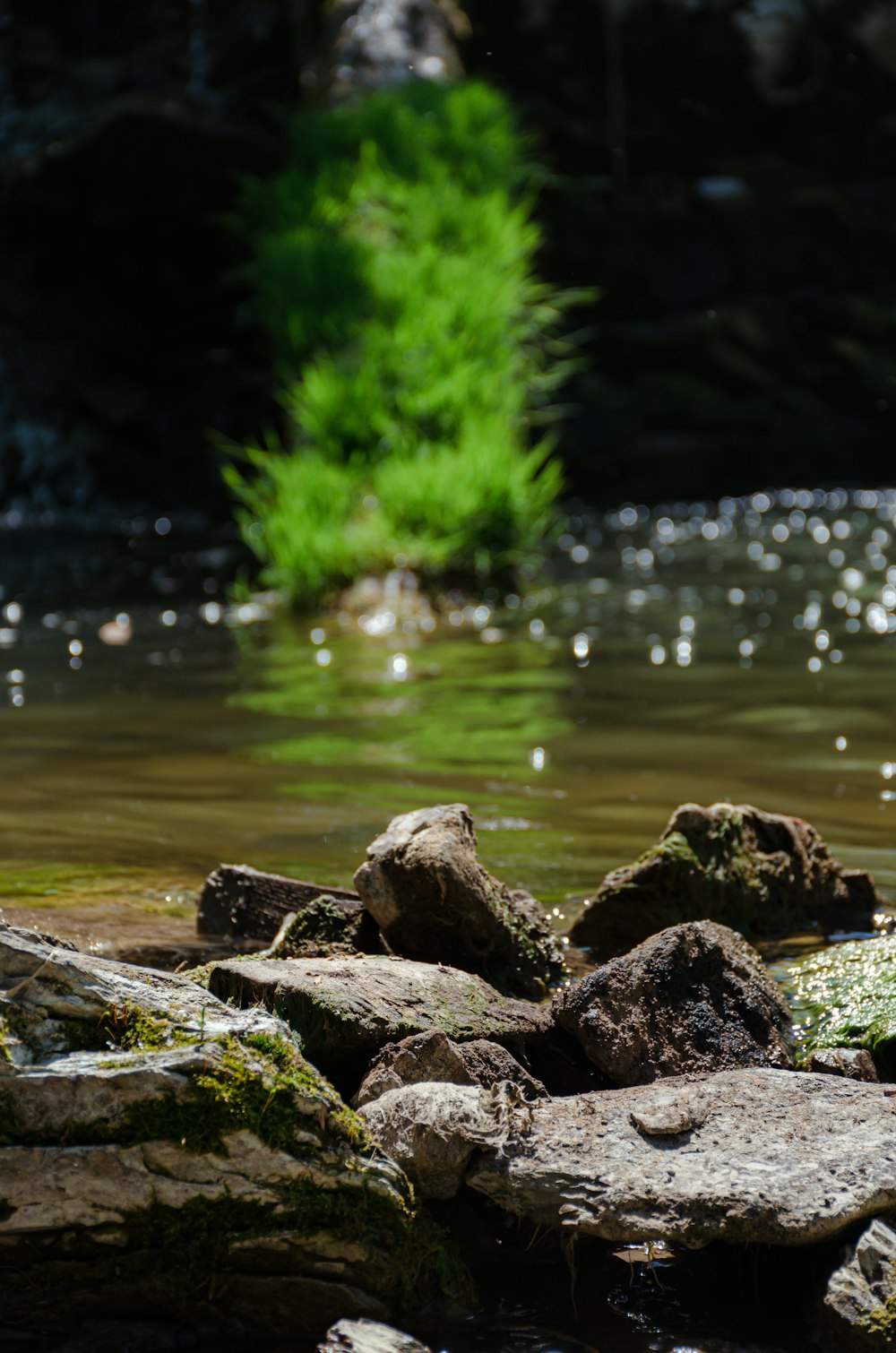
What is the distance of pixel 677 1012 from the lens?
2.36 metres

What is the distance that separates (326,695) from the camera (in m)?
5.51

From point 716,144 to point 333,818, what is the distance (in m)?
14.9

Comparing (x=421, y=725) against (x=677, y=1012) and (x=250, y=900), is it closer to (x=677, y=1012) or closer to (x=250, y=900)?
(x=250, y=900)

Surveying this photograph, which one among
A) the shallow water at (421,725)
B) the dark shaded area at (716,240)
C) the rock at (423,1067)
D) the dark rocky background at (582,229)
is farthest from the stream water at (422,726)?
the dark shaded area at (716,240)

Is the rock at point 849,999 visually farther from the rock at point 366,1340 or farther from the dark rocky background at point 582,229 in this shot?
the dark rocky background at point 582,229

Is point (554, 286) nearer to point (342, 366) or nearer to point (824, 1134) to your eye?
point (342, 366)

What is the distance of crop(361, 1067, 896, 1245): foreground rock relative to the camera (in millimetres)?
1869

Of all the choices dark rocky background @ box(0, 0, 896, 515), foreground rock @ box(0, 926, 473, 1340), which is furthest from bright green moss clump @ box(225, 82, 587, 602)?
foreground rock @ box(0, 926, 473, 1340)

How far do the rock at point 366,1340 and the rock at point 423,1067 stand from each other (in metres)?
0.36

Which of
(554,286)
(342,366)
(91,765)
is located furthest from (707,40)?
(91,765)

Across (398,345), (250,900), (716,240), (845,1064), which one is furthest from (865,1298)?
(716,240)

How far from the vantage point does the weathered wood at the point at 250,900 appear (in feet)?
9.57

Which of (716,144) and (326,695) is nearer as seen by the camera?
(326,695)

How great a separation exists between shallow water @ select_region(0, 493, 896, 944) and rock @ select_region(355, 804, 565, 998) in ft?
1.40
